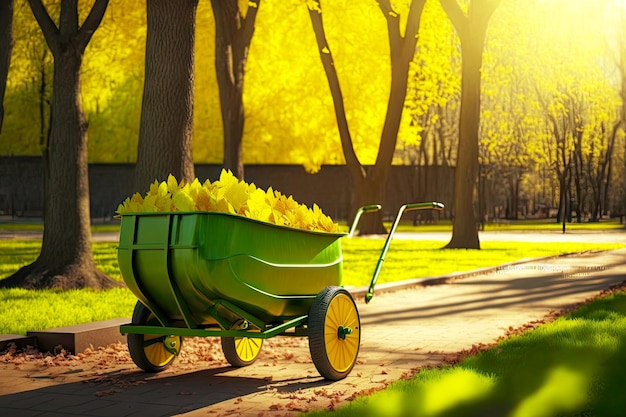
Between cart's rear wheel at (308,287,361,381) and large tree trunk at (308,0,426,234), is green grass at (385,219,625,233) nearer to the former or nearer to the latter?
large tree trunk at (308,0,426,234)

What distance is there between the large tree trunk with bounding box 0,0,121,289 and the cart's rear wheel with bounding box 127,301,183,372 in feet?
24.4

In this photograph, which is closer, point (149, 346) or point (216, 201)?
point (216, 201)

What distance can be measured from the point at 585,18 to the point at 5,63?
121ft

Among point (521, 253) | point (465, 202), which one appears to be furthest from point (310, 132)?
point (521, 253)

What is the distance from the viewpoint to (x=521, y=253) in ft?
86.9

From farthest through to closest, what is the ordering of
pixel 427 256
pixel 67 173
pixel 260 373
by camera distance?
pixel 427 256
pixel 67 173
pixel 260 373

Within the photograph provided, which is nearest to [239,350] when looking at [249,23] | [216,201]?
[216,201]

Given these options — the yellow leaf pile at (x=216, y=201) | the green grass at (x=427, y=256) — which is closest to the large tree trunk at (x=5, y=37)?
the green grass at (x=427, y=256)

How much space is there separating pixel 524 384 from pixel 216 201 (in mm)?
2675

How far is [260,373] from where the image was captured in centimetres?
887

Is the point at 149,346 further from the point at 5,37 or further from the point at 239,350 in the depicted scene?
the point at 5,37

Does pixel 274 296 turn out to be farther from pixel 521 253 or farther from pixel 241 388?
pixel 521 253

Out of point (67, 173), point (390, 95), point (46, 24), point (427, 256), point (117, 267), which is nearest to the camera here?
point (46, 24)

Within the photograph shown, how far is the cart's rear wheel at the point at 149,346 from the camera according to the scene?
331 inches
